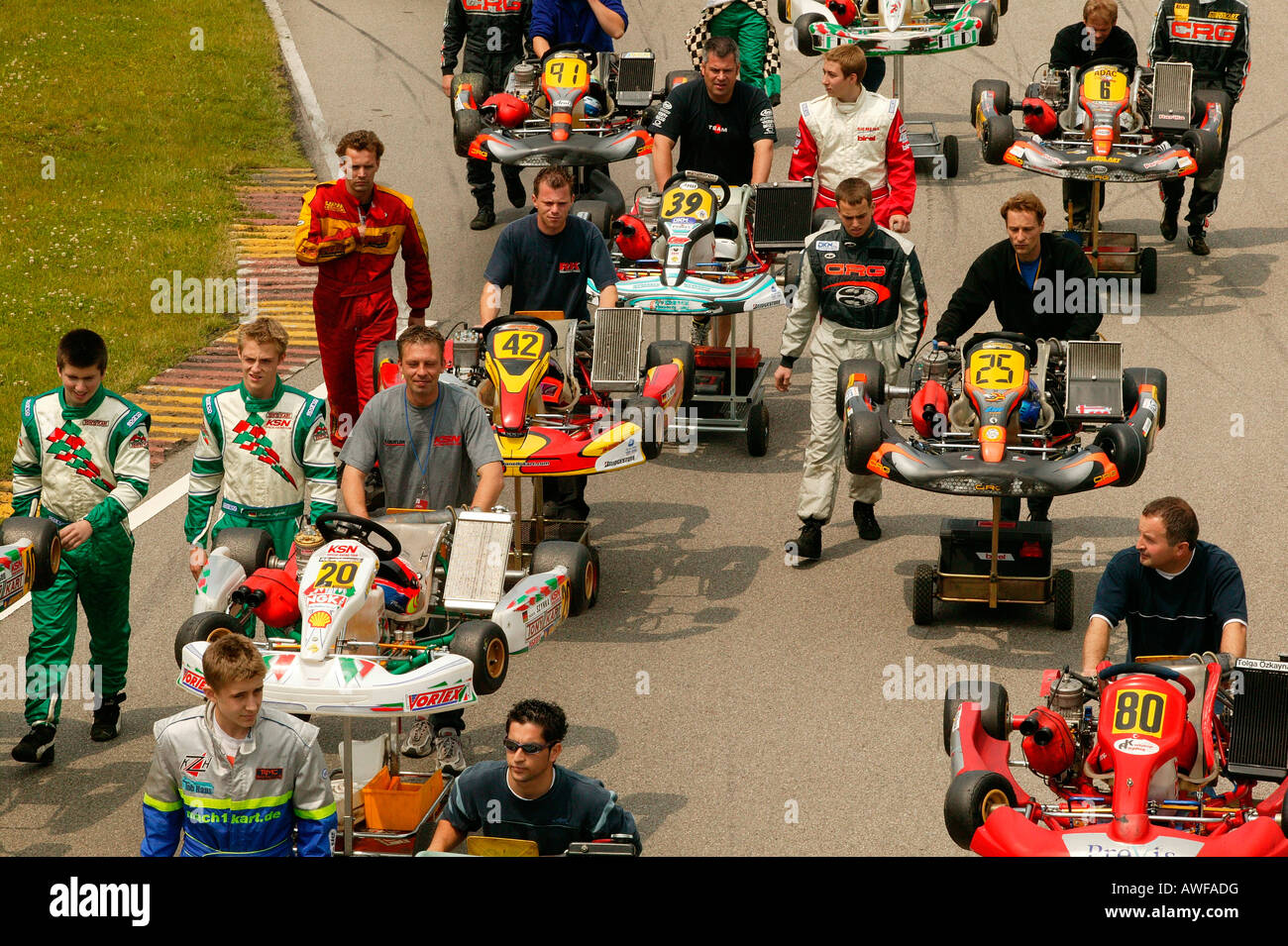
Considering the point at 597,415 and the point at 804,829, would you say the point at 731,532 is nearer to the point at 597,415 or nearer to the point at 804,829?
the point at 597,415

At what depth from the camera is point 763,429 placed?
1373 cm

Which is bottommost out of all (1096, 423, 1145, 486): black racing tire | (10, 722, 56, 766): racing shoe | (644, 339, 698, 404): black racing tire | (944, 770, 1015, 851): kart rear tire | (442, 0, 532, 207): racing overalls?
(10, 722, 56, 766): racing shoe

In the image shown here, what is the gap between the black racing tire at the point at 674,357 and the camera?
11977 mm


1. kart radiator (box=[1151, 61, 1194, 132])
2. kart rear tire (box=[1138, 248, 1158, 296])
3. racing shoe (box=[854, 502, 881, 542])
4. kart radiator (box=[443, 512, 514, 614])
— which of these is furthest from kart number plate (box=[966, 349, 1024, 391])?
kart rear tire (box=[1138, 248, 1158, 296])

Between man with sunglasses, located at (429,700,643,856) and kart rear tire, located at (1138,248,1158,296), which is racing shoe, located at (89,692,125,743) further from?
kart rear tire, located at (1138,248,1158,296)

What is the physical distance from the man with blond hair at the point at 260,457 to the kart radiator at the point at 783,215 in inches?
198

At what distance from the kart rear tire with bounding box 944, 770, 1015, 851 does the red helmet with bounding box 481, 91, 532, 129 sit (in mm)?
10101

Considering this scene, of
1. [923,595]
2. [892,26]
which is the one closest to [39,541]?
[923,595]

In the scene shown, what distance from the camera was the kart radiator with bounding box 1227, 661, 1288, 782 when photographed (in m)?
7.50

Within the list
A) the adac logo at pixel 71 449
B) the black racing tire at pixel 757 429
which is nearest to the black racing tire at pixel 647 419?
the black racing tire at pixel 757 429

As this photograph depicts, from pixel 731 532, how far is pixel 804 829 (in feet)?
13.0

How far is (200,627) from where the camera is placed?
8.30 metres

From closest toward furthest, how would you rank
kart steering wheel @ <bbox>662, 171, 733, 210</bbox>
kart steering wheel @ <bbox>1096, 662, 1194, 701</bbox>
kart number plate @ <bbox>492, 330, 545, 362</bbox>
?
kart steering wheel @ <bbox>1096, 662, 1194, 701</bbox>, kart number plate @ <bbox>492, 330, 545, 362</bbox>, kart steering wheel @ <bbox>662, 171, 733, 210</bbox>

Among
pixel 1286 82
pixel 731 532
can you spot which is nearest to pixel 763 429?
pixel 731 532
